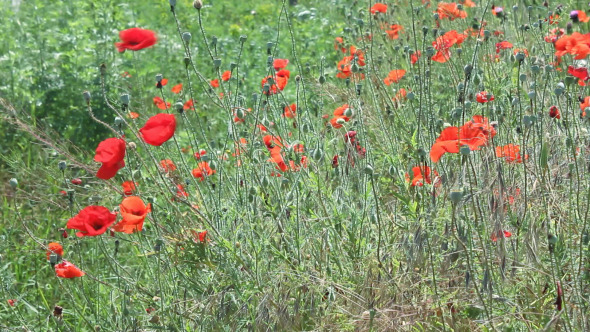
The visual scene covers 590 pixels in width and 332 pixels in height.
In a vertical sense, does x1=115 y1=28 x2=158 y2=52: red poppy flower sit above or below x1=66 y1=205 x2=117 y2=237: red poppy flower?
above

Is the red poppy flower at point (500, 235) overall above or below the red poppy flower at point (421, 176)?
above

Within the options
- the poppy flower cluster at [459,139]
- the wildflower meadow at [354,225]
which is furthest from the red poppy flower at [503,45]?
A: the poppy flower cluster at [459,139]

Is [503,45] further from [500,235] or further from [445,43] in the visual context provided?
[500,235]

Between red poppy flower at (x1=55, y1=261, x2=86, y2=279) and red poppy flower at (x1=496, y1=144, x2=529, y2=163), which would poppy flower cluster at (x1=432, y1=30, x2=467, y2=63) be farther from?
red poppy flower at (x1=55, y1=261, x2=86, y2=279)

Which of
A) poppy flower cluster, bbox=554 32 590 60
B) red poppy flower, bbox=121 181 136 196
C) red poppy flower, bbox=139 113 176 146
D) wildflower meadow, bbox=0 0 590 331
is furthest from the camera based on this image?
red poppy flower, bbox=121 181 136 196

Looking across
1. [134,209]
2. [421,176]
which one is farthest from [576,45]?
[134,209]

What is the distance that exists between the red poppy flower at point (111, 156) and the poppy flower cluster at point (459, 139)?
31.1 inches

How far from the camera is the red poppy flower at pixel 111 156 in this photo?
2049mm

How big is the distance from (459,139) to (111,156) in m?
0.88

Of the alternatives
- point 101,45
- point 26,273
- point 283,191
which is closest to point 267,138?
point 283,191

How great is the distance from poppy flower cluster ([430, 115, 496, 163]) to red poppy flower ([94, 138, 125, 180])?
0.79 m

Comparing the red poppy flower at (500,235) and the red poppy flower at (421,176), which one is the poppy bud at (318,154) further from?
the red poppy flower at (500,235)

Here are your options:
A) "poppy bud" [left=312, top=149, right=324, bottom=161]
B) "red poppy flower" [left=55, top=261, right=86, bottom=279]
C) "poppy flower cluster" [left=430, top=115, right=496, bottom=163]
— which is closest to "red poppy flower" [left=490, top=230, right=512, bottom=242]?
"poppy flower cluster" [left=430, top=115, right=496, bottom=163]

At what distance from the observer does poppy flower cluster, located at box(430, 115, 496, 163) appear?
1.91m
